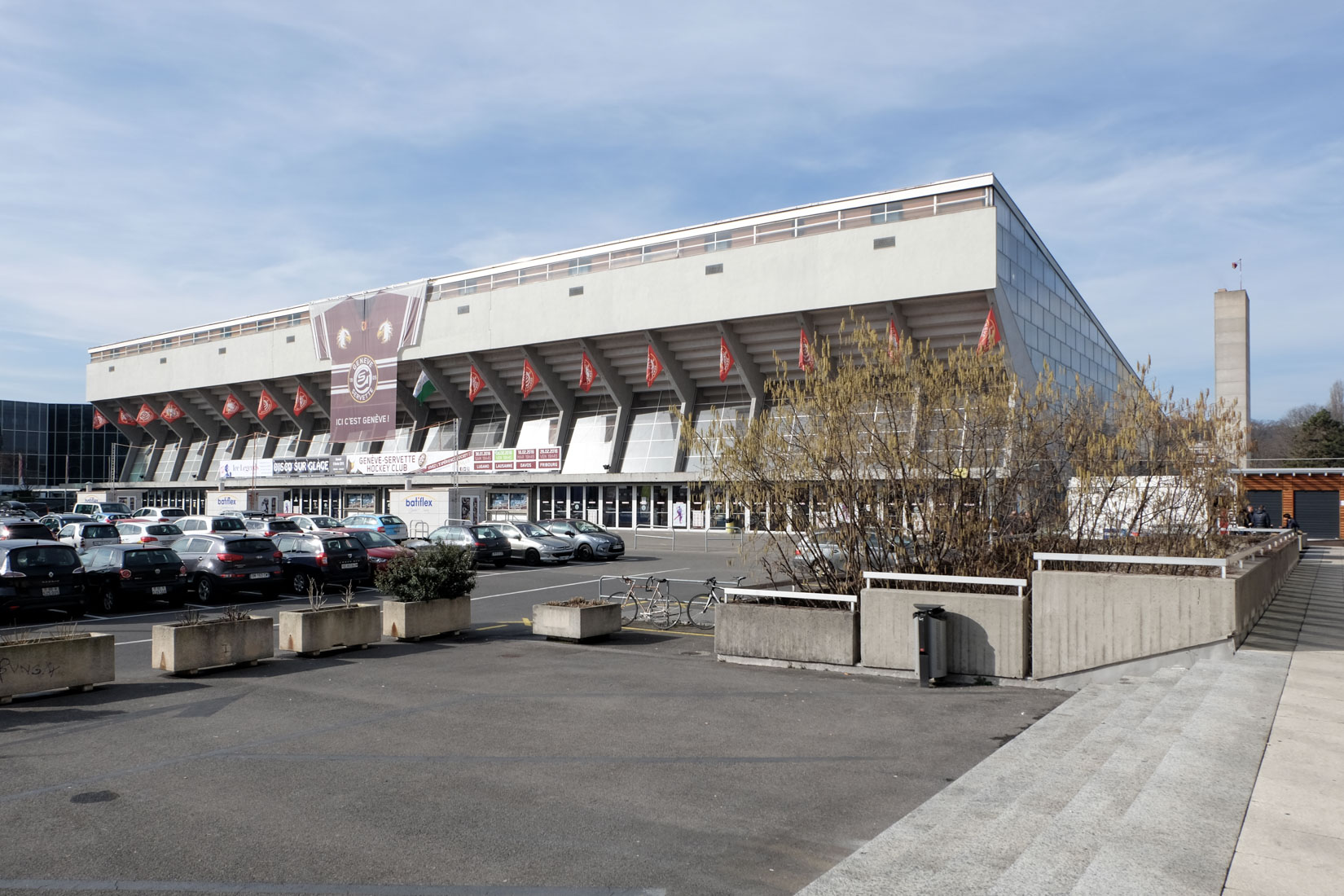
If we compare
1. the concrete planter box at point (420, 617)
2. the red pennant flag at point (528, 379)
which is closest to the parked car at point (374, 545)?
the concrete planter box at point (420, 617)

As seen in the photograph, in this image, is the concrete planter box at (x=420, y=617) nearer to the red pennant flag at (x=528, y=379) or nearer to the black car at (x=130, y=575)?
the black car at (x=130, y=575)

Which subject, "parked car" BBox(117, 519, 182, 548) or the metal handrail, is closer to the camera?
the metal handrail

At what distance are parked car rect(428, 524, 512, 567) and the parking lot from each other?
16626 millimetres

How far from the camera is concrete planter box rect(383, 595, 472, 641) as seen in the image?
14.2 m

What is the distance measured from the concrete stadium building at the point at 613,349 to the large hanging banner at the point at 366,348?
0.34m

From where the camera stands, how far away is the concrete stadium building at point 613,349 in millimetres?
36844

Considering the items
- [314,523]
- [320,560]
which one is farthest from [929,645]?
[314,523]


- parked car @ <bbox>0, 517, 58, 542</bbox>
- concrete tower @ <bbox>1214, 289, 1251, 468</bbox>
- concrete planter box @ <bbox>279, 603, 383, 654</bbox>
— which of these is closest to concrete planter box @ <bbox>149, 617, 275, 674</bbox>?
concrete planter box @ <bbox>279, 603, 383, 654</bbox>

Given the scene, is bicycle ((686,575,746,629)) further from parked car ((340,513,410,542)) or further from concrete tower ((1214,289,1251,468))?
concrete tower ((1214,289,1251,468))

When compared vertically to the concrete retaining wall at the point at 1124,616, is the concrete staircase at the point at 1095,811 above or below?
below

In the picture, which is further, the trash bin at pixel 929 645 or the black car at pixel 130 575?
the black car at pixel 130 575

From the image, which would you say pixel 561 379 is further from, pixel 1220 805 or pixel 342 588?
pixel 1220 805

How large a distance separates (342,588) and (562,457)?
27.8m

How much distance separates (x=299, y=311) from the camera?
60781 mm
